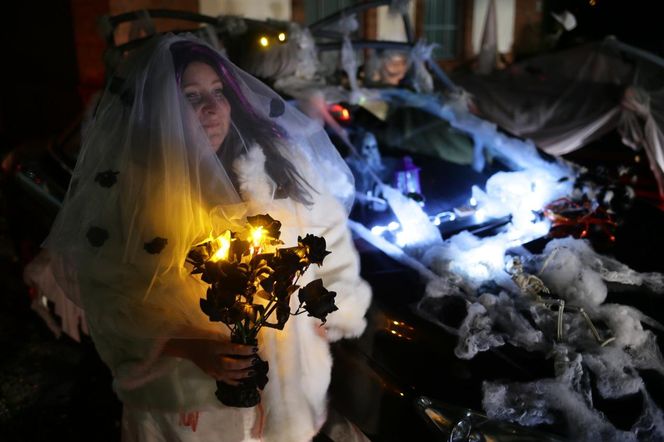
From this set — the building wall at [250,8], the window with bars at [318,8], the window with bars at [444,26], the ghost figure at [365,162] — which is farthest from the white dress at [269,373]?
the window with bars at [444,26]

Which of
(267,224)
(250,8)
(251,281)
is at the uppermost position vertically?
(250,8)

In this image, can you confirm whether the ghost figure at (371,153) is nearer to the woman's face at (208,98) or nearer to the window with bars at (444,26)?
the woman's face at (208,98)

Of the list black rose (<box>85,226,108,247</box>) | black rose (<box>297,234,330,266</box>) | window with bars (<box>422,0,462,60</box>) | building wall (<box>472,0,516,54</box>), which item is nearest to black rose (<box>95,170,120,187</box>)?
black rose (<box>85,226,108,247</box>)

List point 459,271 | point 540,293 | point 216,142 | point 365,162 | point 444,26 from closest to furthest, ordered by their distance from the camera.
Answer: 1. point 216,142
2. point 540,293
3. point 459,271
4. point 365,162
5. point 444,26

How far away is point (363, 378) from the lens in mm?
1938

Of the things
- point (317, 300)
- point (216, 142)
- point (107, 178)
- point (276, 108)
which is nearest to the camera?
point (317, 300)

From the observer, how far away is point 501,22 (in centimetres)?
1116

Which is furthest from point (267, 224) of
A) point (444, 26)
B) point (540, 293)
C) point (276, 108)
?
point (444, 26)

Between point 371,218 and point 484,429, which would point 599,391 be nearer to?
point 484,429

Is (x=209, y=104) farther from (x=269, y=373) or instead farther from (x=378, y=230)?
(x=378, y=230)

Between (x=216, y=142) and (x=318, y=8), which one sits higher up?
(x=318, y=8)

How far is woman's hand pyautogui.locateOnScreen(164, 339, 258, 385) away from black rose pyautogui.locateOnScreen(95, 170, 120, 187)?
0.50 m

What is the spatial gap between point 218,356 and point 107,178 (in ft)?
2.03

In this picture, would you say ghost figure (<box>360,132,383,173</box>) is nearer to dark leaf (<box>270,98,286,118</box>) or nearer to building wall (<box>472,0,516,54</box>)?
dark leaf (<box>270,98,286,118</box>)
